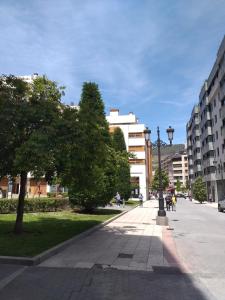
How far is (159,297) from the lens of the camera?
611 cm

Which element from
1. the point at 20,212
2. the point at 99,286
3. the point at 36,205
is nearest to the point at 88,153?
the point at 20,212

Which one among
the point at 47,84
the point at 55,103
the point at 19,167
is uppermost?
the point at 47,84

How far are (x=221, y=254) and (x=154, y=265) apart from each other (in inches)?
113

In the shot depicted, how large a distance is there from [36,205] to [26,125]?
1338 centimetres

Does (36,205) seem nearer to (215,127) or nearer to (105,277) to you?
(105,277)

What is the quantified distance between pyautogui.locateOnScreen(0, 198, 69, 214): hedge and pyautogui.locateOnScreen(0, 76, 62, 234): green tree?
9942 millimetres

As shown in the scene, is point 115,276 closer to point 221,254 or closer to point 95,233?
point 221,254

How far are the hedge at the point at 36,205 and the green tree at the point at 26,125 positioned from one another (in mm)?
9942

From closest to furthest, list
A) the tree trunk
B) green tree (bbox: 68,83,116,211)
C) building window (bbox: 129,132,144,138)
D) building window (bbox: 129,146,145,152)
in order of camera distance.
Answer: green tree (bbox: 68,83,116,211), the tree trunk, building window (bbox: 129,146,145,152), building window (bbox: 129,132,144,138)

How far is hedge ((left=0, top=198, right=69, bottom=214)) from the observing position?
22.3 metres

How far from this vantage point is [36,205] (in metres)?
24.1

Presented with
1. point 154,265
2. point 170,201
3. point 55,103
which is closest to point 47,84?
point 55,103

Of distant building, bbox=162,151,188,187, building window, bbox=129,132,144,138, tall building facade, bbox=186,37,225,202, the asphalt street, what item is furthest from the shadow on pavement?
distant building, bbox=162,151,188,187

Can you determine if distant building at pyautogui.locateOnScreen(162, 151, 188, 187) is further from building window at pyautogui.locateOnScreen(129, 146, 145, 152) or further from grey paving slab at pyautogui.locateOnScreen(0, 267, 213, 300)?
grey paving slab at pyautogui.locateOnScreen(0, 267, 213, 300)
